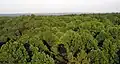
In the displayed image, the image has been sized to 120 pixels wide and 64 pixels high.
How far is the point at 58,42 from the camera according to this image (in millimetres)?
7758

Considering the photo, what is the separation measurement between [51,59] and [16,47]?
40.7 inches

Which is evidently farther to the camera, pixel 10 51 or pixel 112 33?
pixel 112 33

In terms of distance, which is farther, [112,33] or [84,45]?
[112,33]

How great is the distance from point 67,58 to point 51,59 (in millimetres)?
445

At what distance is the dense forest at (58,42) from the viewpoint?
7559mm

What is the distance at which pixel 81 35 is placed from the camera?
792 centimetres

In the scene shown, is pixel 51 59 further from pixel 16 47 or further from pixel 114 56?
pixel 114 56

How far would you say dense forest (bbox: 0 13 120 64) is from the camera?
7559 millimetres

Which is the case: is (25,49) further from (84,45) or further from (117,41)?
(117,41)

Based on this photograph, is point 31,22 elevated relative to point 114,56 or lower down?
elevated

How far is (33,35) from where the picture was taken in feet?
26.0

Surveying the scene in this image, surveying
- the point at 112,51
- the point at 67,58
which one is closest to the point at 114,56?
Answer: the point at 112,51

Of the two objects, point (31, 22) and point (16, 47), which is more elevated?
point (31, 22)

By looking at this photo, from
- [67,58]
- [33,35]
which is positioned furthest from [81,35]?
[33,35]
